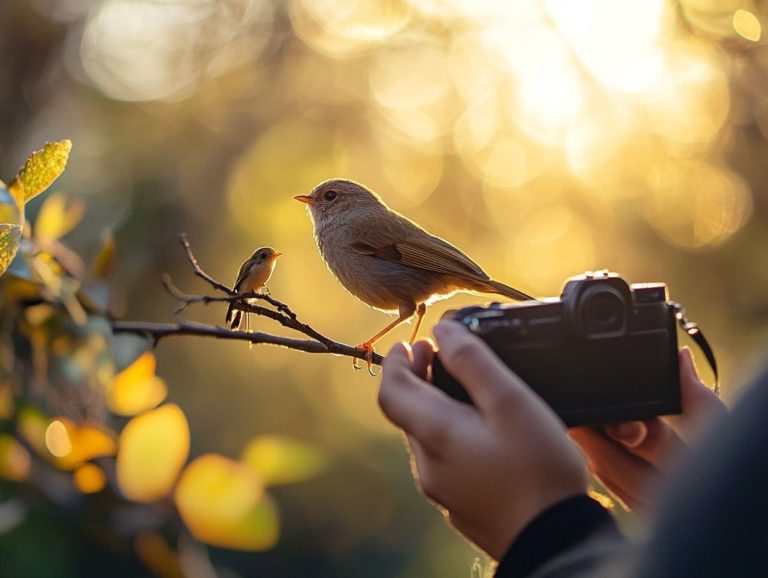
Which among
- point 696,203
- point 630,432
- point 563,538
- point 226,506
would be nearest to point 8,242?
point 226,506

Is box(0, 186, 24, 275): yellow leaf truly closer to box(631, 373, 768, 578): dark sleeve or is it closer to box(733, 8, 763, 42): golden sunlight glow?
box(631, 373, 768, 578): dark sleeve

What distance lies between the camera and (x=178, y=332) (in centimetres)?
153

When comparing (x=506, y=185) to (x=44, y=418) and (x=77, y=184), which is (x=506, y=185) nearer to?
(x=77, y=184)

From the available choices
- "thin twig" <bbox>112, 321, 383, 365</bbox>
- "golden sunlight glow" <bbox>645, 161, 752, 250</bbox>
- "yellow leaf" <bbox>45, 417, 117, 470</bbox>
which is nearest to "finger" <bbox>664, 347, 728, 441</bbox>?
"thin twig" <bbox>112, 321, 383, 365</bbox>

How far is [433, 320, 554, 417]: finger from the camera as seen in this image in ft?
4.17

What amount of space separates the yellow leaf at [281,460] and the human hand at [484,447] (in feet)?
0.65

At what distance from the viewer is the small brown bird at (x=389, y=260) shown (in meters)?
3.68

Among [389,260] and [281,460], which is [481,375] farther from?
[389,260]

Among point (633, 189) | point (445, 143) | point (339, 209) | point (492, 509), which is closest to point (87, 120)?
point (445, 143)

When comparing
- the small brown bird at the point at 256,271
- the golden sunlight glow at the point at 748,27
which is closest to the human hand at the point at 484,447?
the small brown bird at the point at 256,271

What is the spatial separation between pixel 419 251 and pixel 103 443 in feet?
8.23

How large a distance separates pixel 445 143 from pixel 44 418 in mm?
4297

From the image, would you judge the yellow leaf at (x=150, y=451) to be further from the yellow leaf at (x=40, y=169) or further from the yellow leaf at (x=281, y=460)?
the yellow leaf at (x=40, y=169)

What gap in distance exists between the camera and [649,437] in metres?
1.84
